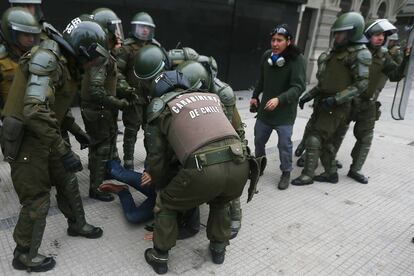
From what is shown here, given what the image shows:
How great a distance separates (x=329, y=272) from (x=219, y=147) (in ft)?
4.51

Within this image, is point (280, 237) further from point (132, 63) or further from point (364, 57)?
point (132, 63)

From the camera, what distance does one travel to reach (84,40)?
2.55 metres

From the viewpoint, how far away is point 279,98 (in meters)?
3.79

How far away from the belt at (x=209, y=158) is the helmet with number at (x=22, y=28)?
1416mm

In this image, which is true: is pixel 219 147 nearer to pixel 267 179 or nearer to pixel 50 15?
pixel 267 179

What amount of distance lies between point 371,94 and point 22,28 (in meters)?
3.76

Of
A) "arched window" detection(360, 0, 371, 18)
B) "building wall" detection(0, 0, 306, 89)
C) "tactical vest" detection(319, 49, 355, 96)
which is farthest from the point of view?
"arched window" detection(360, 0, 371, 18)

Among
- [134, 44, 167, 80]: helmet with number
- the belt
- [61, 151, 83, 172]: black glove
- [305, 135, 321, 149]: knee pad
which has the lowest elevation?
[305, 135, 321, 149]: knee pad

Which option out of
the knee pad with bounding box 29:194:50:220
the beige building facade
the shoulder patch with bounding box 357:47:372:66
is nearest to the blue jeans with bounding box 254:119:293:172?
the shoulder patch with bounding box 357:47:372:66

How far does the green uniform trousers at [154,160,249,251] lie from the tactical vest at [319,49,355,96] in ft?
7.04

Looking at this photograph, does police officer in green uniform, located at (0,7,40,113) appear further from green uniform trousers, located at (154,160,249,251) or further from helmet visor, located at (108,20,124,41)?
green uniform trousers, located at (154,160,249,251)

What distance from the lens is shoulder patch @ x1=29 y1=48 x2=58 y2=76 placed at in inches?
83.3

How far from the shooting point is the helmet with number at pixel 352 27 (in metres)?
3.80

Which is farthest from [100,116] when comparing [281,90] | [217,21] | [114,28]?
[217,21]
